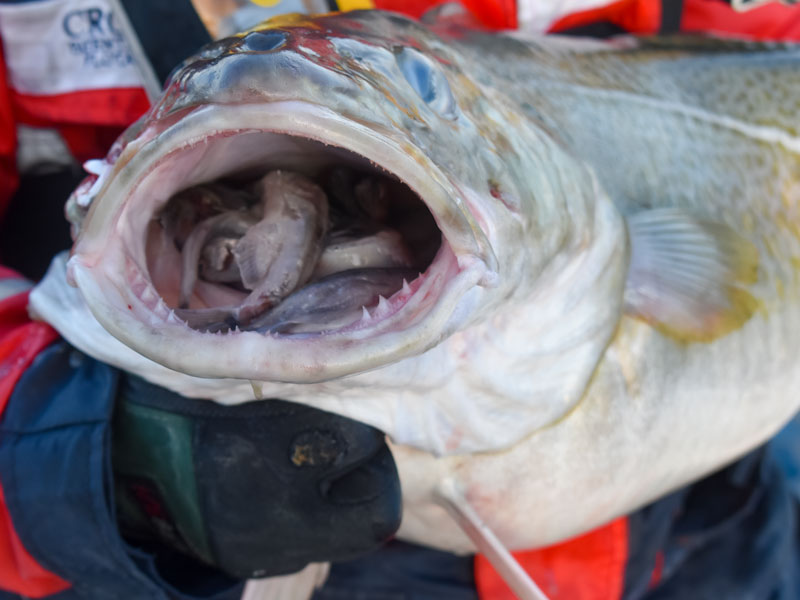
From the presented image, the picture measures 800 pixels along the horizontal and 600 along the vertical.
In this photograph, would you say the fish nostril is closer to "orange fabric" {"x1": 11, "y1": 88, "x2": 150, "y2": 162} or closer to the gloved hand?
the gloved hand

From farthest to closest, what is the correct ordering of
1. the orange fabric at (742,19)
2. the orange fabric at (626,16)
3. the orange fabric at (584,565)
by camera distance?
the orange fabric at (742,19) < the orange fabric at (626,16) < the orange fabric at (584,565)

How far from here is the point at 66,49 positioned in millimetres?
1161

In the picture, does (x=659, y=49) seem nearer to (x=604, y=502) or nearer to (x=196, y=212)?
(x=604, y=502)

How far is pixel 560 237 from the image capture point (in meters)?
0.76

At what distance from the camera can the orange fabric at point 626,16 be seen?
1.39 meters

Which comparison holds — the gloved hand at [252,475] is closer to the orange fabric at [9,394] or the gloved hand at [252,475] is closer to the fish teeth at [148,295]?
the orange fabric at [9,394]

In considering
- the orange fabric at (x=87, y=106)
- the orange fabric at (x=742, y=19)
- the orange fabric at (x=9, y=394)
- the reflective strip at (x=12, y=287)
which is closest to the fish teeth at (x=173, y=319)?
the orange fabric at (x=9, y=394)

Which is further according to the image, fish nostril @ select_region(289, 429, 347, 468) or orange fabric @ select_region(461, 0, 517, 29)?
orange fabric @ select_region(461, 0, 517, 29)

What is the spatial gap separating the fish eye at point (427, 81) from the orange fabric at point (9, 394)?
604 millimetres

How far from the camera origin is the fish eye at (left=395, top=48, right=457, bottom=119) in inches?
25.3

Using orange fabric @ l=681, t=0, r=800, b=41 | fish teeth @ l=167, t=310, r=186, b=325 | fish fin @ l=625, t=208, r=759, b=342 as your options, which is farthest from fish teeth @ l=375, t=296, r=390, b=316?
orange fabric @ l=681, t=0, r=800, b=41

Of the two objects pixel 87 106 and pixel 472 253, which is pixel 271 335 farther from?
pixel 87 106

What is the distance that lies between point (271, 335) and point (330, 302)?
0.11 meters

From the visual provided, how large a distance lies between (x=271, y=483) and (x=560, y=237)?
0.47 m
